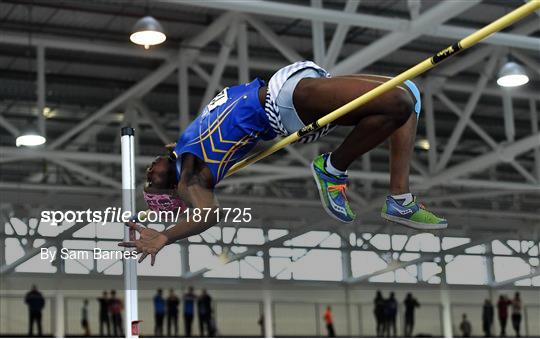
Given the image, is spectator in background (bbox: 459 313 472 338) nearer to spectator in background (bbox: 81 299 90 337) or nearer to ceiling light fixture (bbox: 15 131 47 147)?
spectator in background (bbox: 81 299 90 337)

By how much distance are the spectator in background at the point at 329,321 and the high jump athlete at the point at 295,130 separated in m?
21.1

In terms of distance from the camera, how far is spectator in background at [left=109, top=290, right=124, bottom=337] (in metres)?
24.1

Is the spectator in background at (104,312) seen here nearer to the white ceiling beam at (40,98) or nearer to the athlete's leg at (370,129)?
the white ceiling beam at (40,98)

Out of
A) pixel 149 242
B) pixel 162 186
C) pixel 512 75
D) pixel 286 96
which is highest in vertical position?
pixel 512 75

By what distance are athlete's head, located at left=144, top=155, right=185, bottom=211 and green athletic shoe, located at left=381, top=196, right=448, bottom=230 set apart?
4.49ft

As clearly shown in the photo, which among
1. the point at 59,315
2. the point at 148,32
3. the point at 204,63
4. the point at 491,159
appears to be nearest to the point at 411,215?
the point at 148,32

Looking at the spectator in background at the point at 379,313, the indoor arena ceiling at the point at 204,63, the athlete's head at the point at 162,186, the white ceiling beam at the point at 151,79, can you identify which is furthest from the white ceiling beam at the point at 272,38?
the spectator in background at the point at 379,313

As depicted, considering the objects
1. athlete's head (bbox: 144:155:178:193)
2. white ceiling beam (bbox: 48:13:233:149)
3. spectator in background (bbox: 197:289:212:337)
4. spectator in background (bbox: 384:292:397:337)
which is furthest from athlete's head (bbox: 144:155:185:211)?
spectator in background (bbox: 384:292:397:337)

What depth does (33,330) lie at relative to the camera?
23406mm

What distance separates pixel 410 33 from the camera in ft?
45.5

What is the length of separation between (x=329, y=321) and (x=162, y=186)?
21283 mm

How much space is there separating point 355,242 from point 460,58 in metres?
11.9

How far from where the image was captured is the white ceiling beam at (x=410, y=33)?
13.3m

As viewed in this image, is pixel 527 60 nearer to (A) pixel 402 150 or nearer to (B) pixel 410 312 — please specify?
(B) pixel 410 312
